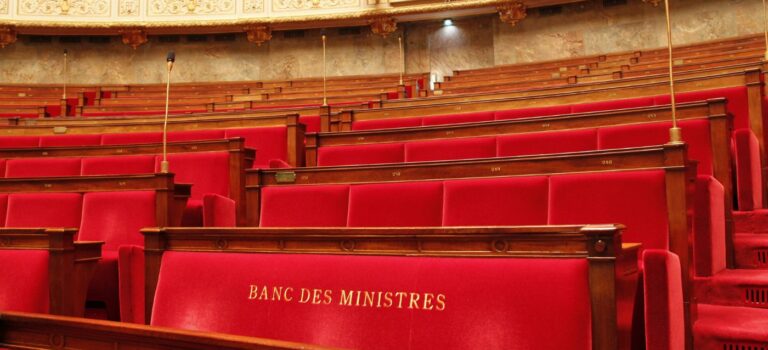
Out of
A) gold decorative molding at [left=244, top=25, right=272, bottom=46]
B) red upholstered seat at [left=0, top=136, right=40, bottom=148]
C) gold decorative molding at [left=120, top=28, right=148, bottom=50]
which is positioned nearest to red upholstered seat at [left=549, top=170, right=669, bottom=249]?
red upholstered seat at [left=0, top=136, right=40, bottom=148]

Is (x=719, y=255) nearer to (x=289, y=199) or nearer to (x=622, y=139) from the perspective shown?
(x=622, y=139)

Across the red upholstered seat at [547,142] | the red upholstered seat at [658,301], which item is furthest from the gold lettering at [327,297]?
the red upholstered seat at [547,142]

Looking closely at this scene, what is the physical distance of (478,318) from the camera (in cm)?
31

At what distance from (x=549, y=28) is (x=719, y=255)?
1.94 meters

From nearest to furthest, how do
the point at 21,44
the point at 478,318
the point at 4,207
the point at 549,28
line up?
the point at 478,318 → the point at 4,207 → the point at 549,28 → the point at 21,44

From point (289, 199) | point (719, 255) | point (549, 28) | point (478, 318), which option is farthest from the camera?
point (549, 28)

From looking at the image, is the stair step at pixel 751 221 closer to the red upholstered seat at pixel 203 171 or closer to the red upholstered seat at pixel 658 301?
the red upholstered seat at pixel 658 301

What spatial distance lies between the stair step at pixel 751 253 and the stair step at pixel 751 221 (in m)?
0.06

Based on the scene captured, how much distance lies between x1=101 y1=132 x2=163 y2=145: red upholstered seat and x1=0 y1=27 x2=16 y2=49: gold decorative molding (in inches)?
62.6

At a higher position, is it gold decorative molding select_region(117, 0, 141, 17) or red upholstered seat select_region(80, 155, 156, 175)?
gold decorative molding select_region(117, 0, 141, 17)

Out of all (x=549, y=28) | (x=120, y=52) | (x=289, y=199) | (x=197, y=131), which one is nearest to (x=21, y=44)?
(x=120, y=52)

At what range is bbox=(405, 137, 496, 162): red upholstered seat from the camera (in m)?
0.77

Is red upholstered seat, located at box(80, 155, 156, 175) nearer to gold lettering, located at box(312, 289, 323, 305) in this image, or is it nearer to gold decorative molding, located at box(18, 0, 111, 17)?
gold lettering, located at box(312, 289, 323, 305)

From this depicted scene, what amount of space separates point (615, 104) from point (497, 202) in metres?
0.48
